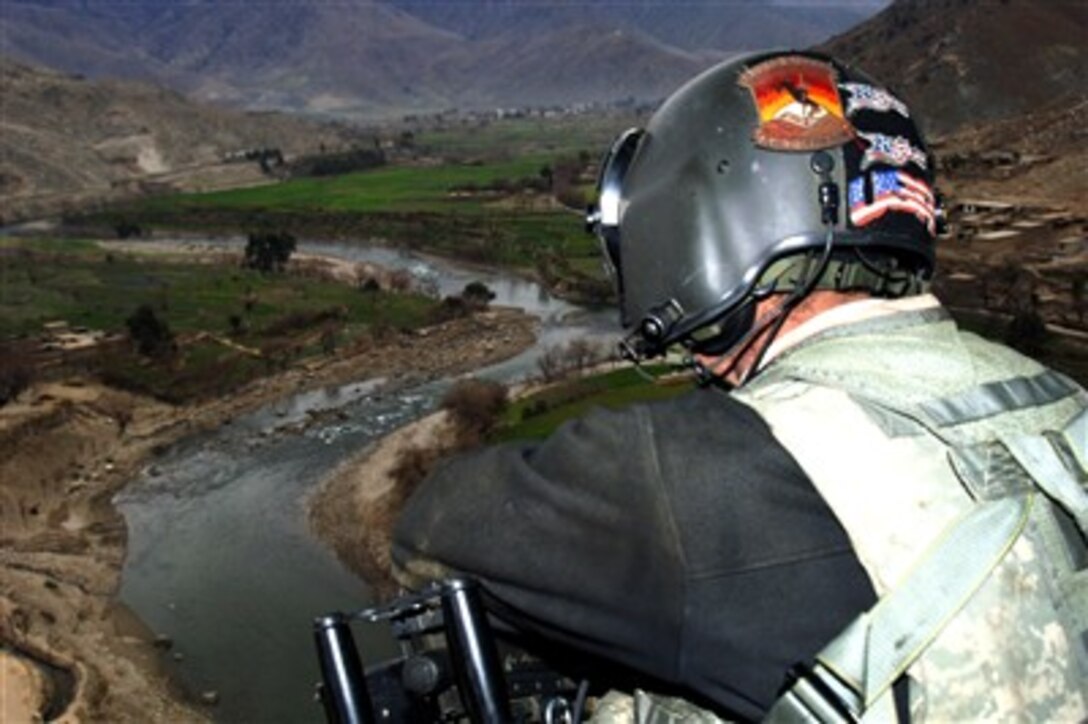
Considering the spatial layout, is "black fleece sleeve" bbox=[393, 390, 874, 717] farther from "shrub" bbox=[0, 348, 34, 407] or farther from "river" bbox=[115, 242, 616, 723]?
"shrub" bbox=[0, 348, 34, 407]

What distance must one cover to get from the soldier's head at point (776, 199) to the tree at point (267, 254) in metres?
87.3

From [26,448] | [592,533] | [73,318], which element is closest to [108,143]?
[73,318]

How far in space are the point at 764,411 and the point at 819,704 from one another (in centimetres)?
70

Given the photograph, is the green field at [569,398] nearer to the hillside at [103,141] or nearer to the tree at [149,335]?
A: the tree at [149,335]

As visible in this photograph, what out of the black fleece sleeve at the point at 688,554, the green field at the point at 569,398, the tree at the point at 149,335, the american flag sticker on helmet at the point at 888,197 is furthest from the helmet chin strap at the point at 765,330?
the tree at the point at 149,335

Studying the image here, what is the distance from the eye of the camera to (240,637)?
109 ft

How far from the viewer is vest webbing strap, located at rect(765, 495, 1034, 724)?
257 cm

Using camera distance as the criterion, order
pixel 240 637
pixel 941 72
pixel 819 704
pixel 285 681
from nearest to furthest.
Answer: pixel 819 704
pixel 285 681
pixel 240 637
pixel 941 72

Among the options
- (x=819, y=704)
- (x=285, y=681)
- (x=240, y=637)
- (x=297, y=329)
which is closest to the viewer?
(x=819, y=704)

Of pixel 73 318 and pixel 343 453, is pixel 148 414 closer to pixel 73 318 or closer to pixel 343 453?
pixel 343 453

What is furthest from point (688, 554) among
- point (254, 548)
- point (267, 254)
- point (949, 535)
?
point (267, 254)

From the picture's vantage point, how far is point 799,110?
3.30m

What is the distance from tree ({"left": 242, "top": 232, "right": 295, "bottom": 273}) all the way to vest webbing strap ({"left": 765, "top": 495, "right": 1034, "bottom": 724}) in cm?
8837

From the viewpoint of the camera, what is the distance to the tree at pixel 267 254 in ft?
290
